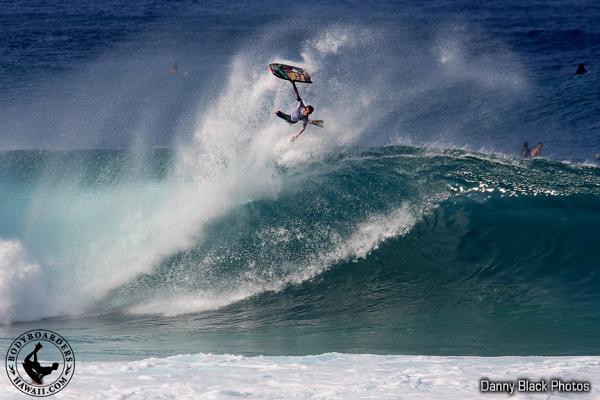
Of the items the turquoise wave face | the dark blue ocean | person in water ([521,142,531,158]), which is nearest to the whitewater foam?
the dark blue ocean

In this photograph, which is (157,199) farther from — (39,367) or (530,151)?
(530,151)

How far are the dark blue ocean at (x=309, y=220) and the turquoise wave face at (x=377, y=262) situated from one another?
0.15 feet

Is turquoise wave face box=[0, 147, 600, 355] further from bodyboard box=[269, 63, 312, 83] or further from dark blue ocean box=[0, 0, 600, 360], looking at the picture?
bodyboard box=[269, 63, 312, 83]

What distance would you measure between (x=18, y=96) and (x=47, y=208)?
14045mm

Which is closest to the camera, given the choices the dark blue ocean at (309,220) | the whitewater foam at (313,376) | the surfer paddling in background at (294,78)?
the whitewater foam at (313,376)

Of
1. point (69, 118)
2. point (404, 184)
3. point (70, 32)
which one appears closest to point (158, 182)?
point (404, 184)

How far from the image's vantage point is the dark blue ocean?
13219 mm

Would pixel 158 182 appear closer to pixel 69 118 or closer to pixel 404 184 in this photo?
pixel 404 184

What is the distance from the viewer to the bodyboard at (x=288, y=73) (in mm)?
15727

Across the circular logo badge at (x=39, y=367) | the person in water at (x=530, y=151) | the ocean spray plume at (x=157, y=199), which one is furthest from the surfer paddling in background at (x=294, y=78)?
the person in water at (x=530, y=151)

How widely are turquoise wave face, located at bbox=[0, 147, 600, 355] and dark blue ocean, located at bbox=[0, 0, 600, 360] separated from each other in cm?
5

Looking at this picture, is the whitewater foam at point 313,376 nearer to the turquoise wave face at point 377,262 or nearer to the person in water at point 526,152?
the turquoise wave face at point 377,262

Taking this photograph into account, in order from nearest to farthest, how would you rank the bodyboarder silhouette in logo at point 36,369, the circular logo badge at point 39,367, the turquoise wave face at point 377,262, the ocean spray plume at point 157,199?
1. the circular logo badge at point 39,367
2. the bodyboarder silhouette in logo at point 36,369
3. the turquoise wave face at point 377,262
4. the ocean spray plume at point 157,199

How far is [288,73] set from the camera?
15.8 m
